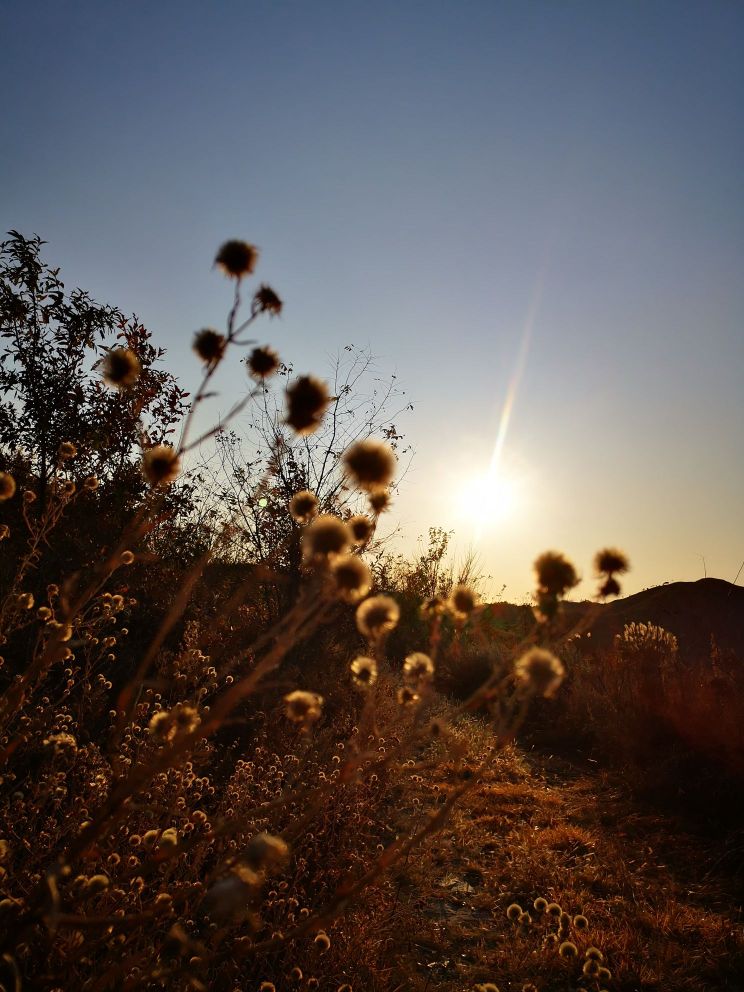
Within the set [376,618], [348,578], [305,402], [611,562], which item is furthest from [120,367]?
[611,562]

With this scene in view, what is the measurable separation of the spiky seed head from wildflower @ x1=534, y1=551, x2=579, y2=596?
474 millimetres

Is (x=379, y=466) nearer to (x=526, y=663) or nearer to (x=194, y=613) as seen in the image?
(x=526, y=663)

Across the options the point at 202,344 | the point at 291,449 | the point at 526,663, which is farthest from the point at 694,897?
the point at 291,449

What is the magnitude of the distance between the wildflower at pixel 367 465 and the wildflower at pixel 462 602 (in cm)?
44

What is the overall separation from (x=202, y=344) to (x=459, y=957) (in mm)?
3260

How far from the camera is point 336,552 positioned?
71.6 inches

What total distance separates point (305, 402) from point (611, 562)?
134 centimetres

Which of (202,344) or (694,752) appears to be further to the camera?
(694,752)

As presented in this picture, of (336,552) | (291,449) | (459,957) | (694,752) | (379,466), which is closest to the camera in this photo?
(336,552)

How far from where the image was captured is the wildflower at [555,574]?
1959mm

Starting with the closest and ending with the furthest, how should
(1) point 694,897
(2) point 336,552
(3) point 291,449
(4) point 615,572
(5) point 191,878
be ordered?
(2) point 336,552 < (4) point 615,572 < (5) point 191,878 < (1) point 694,897 < (3) point 291,449

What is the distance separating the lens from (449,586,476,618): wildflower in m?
1.95

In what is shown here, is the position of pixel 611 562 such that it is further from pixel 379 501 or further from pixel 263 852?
pixel 263 852

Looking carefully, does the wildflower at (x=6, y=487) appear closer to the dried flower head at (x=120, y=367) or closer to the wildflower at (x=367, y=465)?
the dried flower head at (x=120, y=367)
